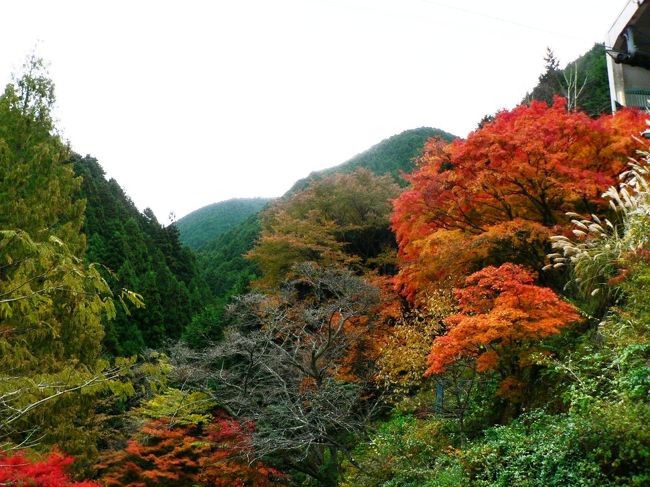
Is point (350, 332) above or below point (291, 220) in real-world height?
below

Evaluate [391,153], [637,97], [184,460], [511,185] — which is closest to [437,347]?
[511,185]

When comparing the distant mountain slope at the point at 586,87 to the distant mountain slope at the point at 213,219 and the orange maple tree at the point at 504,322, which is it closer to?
the orange maple tree at the point at 504,322

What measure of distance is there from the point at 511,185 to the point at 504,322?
4.86m

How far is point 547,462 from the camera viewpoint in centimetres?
519

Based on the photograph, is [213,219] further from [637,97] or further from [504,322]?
[504,322]

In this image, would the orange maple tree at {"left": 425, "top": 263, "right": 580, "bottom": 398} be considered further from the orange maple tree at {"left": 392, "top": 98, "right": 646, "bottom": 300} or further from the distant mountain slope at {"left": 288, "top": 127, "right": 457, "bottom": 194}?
the distant mountain slope at {"left": 288, "top": 127, "right": 457, "bottom": 194}

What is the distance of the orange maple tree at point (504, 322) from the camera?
7.39m

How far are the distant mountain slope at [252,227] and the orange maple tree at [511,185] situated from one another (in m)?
20.3

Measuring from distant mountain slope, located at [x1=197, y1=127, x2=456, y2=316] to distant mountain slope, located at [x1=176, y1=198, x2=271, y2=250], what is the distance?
14018 mm

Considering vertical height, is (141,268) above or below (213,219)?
below

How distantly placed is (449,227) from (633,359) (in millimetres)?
6552

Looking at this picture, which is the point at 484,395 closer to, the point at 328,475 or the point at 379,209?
the point at 328,475

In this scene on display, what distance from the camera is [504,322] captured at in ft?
23.6

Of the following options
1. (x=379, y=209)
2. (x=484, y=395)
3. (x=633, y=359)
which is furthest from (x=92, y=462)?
(x=379, y=209)
